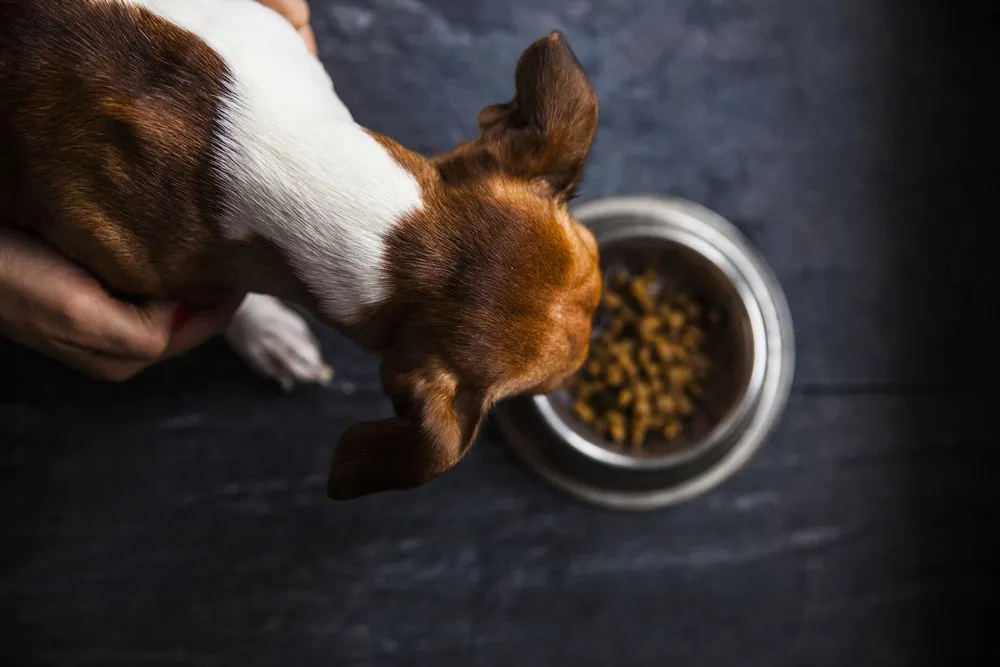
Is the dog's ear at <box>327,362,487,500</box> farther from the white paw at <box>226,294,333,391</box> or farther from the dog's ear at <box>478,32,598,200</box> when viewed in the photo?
the white paw at <box>226,294,333,391</box>

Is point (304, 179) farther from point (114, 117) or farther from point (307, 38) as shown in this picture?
point (307, 38)

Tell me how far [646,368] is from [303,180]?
1056mm

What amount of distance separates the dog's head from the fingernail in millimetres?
481

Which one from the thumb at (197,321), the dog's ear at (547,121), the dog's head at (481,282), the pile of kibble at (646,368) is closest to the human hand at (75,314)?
the thumb at (197,321)

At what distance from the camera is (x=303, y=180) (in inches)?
52.5

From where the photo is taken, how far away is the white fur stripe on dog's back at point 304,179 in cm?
133

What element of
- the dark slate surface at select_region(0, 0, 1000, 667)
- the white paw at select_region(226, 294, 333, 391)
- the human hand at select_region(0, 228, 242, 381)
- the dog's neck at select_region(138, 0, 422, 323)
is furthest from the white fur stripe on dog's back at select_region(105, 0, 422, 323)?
the dark slate surface at select_region(0, 0, 1000, 667)

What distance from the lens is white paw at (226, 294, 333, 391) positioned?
2.02 meters

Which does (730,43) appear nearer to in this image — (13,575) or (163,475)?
(163,475)

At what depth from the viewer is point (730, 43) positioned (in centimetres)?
231

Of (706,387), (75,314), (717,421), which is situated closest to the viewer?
(75,314)

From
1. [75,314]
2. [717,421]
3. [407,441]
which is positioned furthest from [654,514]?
[75,314]

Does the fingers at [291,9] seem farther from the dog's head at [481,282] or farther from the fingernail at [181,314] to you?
the fingernail at [181,314]

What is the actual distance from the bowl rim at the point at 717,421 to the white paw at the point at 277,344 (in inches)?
21.5
